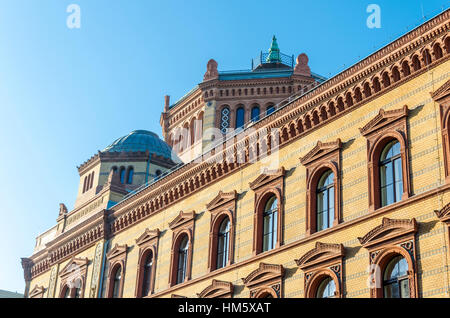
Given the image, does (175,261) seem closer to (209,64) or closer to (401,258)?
(401,258)

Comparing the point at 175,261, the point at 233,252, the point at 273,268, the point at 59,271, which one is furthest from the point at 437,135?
the point at 59,271

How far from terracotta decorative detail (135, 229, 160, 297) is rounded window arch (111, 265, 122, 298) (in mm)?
1730

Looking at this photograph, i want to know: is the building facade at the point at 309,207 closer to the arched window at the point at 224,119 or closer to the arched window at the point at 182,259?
the arched window at the point at 182,259

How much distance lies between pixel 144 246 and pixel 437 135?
15.1 m

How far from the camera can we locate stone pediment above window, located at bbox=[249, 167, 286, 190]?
2533 cm

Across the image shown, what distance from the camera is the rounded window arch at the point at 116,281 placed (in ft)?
106

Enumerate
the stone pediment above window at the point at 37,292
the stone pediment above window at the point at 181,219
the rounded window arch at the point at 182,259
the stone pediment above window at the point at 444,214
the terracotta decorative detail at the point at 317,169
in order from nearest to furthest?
the stone pediment above window at the point at 444,214 < the terracotta decorative detail at the point at 317,169 < the rounded window arch at the point at 182,259 < the stone pediment above window at the point at 181,219 < the stone pediment above window at the point at 37,292

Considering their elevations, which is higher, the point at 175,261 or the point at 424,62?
the point at 424,62

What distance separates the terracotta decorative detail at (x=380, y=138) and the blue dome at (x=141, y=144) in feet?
66.7

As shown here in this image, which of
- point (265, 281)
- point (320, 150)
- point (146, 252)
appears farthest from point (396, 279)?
point (146, 252)

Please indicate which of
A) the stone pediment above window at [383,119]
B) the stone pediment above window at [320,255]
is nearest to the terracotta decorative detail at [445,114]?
the stone pediment above window at [383,119]
